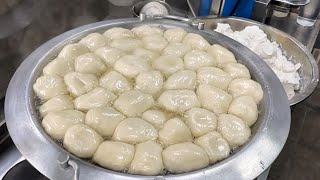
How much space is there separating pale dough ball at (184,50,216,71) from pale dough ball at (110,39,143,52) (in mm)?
200

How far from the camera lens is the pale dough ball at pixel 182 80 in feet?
3.64

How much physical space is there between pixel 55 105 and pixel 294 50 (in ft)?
4.64

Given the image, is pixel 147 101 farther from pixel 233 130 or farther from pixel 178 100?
pixel 233 130

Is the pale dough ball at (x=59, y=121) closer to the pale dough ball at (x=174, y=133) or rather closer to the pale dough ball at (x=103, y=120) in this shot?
the pale dough ball at (x=103, y=120)

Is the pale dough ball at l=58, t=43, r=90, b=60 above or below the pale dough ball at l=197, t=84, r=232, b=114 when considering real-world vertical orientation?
above

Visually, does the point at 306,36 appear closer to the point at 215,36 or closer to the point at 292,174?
the point at 292,174

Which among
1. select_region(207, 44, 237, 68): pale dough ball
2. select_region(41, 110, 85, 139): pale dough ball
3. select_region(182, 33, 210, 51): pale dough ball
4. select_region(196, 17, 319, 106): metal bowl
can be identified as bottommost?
select_region(196, 17, 319, 106): metal bowl

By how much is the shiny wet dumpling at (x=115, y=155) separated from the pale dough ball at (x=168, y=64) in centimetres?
35

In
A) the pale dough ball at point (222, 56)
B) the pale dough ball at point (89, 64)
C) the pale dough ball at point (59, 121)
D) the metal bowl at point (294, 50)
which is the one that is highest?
the pale dough ball at point (222, 56)

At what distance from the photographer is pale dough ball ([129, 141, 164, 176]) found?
0.88 metres

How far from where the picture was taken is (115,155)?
0.90 m

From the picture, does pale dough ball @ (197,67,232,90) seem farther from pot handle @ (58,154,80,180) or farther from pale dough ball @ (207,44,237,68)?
pot handle @ (58,154,80,180)

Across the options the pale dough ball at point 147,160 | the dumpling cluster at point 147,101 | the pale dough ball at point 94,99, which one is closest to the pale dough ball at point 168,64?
the dumpling cluster at point 147,101

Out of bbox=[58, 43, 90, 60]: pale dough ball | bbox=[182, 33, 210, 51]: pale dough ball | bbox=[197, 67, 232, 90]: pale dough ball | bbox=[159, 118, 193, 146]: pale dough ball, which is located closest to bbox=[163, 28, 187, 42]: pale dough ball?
bbox=[182, 33, 210, 51]: pale dough ball
